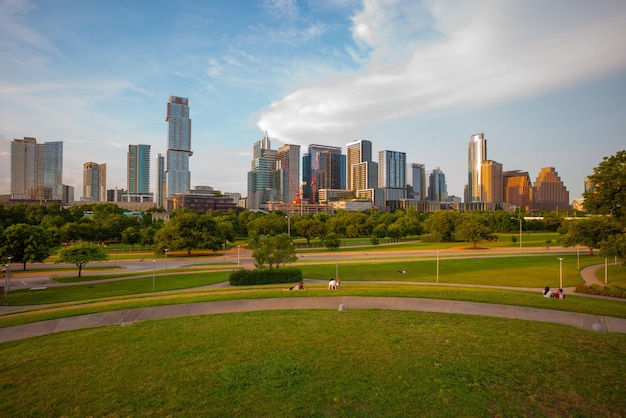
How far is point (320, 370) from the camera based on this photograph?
10445 millimetres

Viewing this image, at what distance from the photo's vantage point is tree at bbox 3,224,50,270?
44.6 m

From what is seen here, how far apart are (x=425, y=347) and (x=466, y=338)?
6.66ft

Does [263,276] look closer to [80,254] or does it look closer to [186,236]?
[80,254]

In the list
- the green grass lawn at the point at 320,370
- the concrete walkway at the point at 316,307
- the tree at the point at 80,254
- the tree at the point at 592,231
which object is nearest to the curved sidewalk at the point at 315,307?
the concrete walkway at the point at 316,307

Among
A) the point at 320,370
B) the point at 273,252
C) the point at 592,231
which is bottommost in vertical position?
the point at 320,370

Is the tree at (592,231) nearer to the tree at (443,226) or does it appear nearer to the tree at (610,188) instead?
the tree at (610,188)

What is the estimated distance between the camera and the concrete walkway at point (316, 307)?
15.8 meters

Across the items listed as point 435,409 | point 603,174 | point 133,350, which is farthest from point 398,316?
point 603,174

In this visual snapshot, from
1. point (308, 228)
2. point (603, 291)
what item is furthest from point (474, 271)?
point (308, 228)

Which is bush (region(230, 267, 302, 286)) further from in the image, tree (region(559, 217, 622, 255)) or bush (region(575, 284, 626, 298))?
tree (region(559, 217, 622, 255))

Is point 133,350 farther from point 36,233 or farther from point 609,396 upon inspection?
point 36,233

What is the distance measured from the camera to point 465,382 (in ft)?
32.1

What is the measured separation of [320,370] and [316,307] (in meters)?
8.08

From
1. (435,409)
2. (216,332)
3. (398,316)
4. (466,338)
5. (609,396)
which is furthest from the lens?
(398,316)
